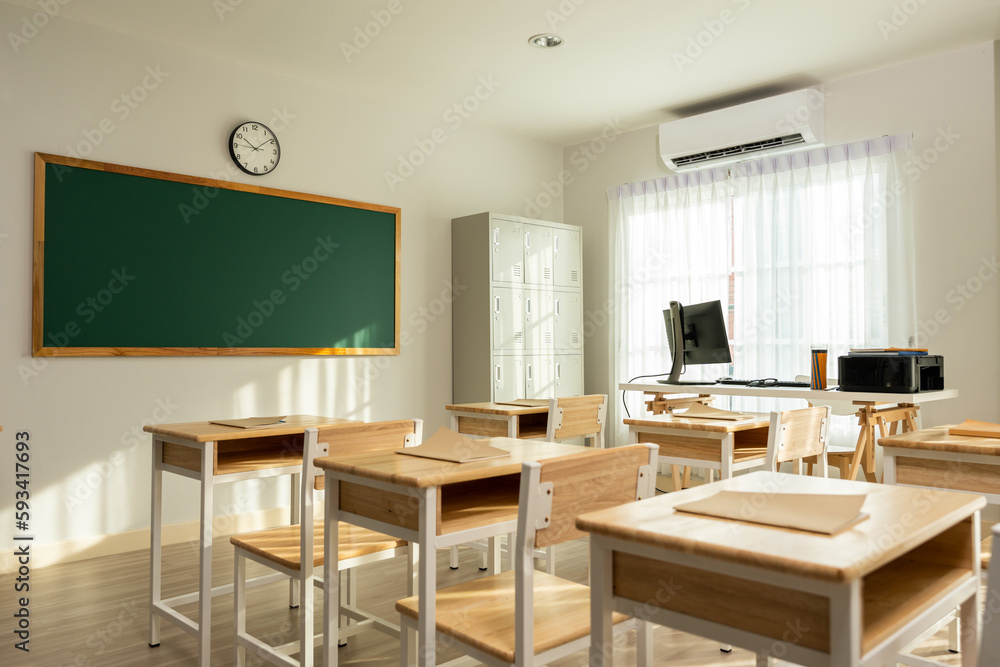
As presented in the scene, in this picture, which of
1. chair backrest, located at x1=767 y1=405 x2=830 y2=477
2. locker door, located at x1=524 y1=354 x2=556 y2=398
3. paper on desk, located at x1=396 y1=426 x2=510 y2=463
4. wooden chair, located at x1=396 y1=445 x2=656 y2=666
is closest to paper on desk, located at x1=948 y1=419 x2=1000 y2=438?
chair backrest, located at x1=767 y1=405 x2=830 y2=477

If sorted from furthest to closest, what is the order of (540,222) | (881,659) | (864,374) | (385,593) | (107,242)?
(540,222) < (107,242) < (864,374) < (385,593) < (881,659)

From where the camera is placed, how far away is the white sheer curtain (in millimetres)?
4699

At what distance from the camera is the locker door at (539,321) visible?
570cm

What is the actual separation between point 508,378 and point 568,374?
0.71 meters

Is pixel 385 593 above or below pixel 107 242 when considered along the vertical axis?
below

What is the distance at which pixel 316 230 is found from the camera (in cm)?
494

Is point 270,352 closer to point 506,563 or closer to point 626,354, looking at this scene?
point 506,563

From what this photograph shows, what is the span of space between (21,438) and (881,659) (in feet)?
13.2

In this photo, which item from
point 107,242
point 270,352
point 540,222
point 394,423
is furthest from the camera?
point 540,222

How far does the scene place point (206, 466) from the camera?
2.50 m

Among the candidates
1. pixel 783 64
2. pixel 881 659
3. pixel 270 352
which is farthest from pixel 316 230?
pixel 881 659

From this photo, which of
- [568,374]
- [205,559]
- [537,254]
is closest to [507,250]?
[537,254]

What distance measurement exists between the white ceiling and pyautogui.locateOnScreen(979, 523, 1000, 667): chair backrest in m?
3.49

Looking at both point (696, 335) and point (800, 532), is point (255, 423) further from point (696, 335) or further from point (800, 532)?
point (696, 335)
